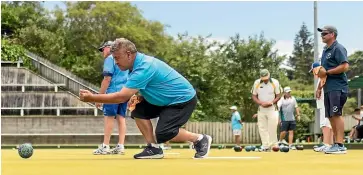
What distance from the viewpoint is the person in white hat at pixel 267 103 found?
13383mm

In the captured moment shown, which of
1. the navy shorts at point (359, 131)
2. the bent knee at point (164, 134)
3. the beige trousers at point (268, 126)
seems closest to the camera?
the bent knee at point (164, 134)

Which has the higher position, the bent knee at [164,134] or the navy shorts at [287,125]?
the navy shorts at [287,125]

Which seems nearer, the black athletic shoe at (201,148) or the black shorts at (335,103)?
the black athletic shoe at (201,148)

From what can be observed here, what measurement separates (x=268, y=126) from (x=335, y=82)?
3.60 meters

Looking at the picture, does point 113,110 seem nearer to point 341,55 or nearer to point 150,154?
point 150,154

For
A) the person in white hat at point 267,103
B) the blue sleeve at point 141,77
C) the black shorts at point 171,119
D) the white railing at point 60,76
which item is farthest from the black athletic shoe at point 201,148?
the white railing at point 60,76

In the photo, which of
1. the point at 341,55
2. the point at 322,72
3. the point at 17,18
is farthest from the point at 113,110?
the point at 17,18

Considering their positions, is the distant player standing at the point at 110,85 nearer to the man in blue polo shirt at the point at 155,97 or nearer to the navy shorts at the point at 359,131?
the man in blue polo shirt at the point at 155,97

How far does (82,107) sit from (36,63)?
21.1ft

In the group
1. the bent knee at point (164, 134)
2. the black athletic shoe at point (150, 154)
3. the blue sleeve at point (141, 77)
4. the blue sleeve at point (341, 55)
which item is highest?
the blue sleeve at point (341, 55)

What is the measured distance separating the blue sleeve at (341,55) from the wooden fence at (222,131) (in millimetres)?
23469

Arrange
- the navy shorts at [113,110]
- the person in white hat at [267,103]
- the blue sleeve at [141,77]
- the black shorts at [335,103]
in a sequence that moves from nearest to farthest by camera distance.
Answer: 1. the blue sleeve at [141,77]
2. the black shorts at [335,103]
3. the navy shorts at [113,110]
4. the person in white hat at [267,103]

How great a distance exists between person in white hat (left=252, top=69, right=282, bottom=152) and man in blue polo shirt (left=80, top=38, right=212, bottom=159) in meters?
5.35

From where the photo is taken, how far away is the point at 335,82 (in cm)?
1016
